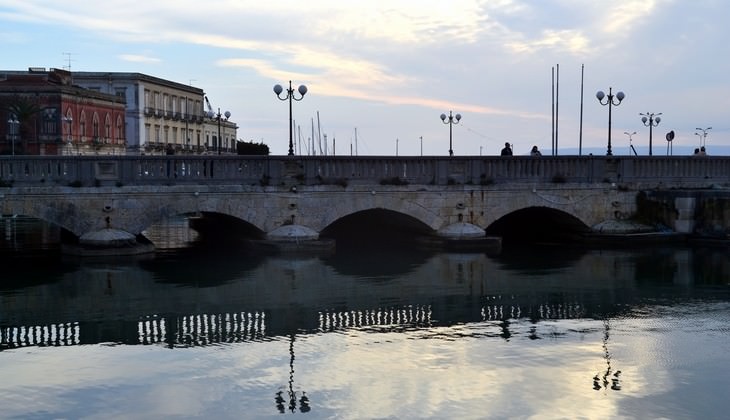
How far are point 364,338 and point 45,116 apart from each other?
53.9 meters

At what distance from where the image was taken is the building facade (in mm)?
82312

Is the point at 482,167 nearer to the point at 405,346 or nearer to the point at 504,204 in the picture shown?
the point at 504,204

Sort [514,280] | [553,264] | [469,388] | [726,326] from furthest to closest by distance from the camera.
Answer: [553,264], [514,280], [726,326], [469,388]

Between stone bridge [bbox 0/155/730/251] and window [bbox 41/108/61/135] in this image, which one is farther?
window [bbox 41/108/61/135]

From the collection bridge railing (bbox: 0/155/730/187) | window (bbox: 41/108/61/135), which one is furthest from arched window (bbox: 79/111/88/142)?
Result: bridge railing (bbox: 0/155/730/187)

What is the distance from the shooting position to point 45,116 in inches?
2601

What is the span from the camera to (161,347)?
56.8 feet

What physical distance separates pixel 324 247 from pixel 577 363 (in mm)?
16971

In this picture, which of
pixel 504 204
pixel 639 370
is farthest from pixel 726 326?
pixel 504 204

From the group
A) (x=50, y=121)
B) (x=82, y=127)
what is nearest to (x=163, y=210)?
(x=50, y=121)

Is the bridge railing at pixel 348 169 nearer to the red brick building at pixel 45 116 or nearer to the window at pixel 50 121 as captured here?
the red brick building at pixel 45 116

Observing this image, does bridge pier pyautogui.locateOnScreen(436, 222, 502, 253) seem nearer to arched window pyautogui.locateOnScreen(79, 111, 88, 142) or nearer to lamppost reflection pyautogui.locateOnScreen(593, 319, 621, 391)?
lamppost reflection pyautogui.locateOnScreen(593, 319, 621, 391)

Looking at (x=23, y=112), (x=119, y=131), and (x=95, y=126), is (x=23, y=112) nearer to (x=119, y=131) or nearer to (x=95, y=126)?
(x=95, y=126)

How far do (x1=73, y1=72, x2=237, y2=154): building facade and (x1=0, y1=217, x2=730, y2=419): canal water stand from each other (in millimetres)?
50554
